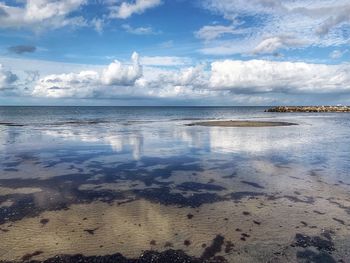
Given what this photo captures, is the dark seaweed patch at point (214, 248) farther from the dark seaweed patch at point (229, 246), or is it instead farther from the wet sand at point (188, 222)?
the dark seaweed patch at point (229, 246)

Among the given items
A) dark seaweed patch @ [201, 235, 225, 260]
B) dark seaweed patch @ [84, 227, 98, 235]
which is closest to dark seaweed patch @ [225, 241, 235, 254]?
dark seaweed patch @ [201, 235, 225, 260]

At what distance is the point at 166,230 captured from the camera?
10.7 meters

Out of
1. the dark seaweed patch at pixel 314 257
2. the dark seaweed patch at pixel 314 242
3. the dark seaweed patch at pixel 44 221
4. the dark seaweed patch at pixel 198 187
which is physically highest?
the dark seaweed patch at pixel 198 187

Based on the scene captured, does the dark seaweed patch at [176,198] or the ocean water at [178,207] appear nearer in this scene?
the ocean water at [178,207]

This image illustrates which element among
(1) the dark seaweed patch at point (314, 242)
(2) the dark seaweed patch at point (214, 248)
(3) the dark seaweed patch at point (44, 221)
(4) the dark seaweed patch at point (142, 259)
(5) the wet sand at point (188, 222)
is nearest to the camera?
(4) the dark seaweed patch at point (142, 259)

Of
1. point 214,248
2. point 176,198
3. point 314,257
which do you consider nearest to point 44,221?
point 176,198

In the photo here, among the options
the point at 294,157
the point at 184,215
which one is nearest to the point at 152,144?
the point at 294,157

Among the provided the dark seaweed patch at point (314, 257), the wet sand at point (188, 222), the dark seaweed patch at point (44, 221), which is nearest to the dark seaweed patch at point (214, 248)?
the wet sand at point (188, 222)

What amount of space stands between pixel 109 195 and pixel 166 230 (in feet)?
15.3

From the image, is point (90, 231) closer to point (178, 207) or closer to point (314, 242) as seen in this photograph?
point (178, 207)

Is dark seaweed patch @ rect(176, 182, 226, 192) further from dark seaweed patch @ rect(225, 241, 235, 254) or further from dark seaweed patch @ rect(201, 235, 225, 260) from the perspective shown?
dark seaweed patch @ rect(225, 241, 235, 254)

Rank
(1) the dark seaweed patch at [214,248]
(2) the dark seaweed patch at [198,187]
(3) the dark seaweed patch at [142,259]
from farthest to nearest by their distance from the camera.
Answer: (2) the dark seaweed patch at [198,187] < (1) the dark seaweed patch at [214,248] < (3) the dark seaweed patch at [142,259]

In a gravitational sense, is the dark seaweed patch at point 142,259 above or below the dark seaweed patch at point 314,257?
below

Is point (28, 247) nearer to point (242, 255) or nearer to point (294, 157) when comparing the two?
point (242, 255)
